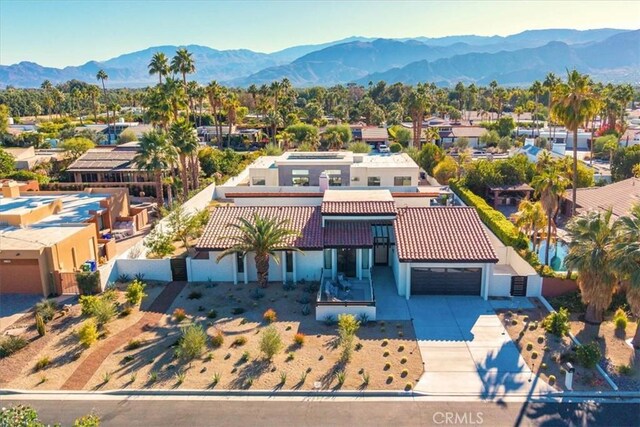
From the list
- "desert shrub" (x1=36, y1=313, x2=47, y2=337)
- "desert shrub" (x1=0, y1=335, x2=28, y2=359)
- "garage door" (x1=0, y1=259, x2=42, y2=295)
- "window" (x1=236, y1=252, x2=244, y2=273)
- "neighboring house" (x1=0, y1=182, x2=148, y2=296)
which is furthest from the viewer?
"window" (x1=236, y1=252, x2=244, y2=273)

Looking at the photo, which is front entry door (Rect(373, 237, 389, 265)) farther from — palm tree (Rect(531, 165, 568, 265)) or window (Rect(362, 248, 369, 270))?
palm tree (Rect(531, 165, 568, 265))

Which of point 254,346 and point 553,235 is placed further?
point 553,235

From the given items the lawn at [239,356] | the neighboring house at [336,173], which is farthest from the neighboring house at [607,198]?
the lawn at [239,356]

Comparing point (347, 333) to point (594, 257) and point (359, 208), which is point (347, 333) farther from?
point (594, 257)

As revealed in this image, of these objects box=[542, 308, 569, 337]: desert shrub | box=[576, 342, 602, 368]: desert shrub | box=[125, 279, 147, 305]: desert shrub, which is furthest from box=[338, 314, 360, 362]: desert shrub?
box=[125, 279, 147, 305]: desert shrub

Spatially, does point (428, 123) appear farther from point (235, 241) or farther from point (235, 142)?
point (235, 241)

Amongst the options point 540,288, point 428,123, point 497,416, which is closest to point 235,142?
point 428,123
